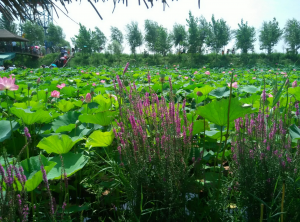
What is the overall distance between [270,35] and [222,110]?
42.2m

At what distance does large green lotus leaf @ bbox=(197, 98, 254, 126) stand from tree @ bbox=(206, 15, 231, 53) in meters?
37.9

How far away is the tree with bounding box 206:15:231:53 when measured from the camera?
36.6m

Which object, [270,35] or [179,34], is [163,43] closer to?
[179,34]

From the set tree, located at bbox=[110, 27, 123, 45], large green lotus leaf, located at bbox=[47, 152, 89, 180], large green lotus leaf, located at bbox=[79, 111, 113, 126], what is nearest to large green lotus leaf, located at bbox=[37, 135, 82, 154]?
large green lotus leaf, located at bbox=[47, 152, 89, 180]

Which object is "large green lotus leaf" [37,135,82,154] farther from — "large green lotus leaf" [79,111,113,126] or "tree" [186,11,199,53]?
"tree" [186,11,199,53]

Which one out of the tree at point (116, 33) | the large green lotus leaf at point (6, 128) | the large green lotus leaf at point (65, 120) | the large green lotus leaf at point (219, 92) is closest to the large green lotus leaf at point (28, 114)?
the large green lotus leaf at point (6, 128)

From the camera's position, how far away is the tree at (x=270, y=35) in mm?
37781

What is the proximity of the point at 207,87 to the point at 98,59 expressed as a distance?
2635cm

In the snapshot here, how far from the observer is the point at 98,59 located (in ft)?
89.1

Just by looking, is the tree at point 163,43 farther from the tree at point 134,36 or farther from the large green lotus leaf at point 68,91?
the large green lotus leaf at point 68,91

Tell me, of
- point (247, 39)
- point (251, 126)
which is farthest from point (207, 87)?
Answer: point (247, 39)

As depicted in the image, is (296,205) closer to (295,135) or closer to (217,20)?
(295,135)

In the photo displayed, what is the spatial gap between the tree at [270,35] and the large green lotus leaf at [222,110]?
4048cm

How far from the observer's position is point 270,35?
124 ft
